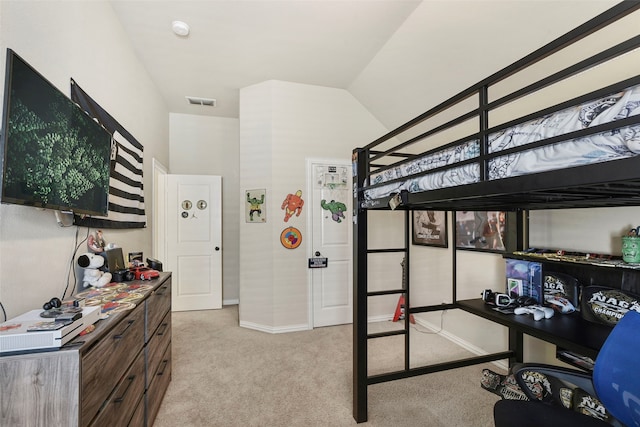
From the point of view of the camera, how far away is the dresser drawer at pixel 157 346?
5.89ft

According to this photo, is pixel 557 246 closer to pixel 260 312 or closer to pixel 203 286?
pixel 260 312

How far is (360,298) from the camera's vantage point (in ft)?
6.54

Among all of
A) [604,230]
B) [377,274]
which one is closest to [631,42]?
[604,230]

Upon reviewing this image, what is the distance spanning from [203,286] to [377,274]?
2591mm

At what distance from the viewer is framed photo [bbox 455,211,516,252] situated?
236 centimetres

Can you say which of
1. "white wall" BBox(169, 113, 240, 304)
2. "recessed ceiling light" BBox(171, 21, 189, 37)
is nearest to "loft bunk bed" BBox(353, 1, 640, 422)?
"recessed ceiling light" BBox(171, 21, 189, 37)

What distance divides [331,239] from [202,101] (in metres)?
2.66

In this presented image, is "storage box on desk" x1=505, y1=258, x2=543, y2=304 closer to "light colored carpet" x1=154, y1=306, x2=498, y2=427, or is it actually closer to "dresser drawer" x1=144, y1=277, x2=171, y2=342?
"light colored carpet" x1=154, y1=306, x2=498, y2=427

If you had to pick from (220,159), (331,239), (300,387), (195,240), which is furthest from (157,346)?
(220,159)

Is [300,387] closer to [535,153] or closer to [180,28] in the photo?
[535,153]

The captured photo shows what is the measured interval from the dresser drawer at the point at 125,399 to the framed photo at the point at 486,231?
269cm

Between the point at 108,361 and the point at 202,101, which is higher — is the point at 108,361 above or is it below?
below

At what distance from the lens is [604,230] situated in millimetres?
1842

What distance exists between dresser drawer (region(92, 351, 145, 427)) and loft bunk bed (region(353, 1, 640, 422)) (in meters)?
1.30
